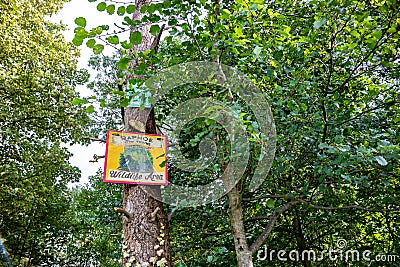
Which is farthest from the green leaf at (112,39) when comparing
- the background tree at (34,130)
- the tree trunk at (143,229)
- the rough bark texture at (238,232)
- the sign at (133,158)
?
the background tree at (34,130)

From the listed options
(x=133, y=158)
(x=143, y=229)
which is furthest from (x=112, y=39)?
(x=143, y=229)

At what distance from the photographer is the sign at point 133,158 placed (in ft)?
7.63

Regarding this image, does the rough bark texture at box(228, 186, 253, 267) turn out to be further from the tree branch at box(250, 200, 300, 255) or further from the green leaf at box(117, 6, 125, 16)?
the green leaf at box(117, 6, 125, 16)

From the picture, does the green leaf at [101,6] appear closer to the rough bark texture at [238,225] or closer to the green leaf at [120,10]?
the green leaf at [120,10]

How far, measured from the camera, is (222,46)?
6.40 ft

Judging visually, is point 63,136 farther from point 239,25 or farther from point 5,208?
point 239,25

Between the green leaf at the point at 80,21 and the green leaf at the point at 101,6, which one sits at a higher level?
the green leaf at the point at 101,6

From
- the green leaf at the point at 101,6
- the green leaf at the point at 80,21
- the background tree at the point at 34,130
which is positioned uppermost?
the background tree at the point at 34,130

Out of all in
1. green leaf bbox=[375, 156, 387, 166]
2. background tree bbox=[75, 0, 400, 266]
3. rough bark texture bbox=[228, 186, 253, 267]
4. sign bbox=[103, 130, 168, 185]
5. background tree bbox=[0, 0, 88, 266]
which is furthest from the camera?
background tree bbox=[0, 0, 88, 266]

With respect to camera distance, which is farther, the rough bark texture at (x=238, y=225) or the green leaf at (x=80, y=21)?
the rough bark texture at (x=238, y=225)

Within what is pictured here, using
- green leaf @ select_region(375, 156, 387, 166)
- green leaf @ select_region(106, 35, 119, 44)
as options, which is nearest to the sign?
green leaf @ select_region(106, 35, 119, 44)

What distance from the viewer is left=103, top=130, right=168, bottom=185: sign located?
91.6 inches

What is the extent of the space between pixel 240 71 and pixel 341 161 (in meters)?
0.85

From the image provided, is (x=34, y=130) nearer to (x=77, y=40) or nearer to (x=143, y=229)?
(x=143, y=229)
